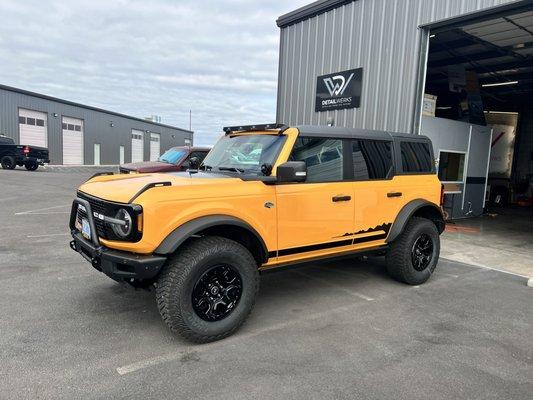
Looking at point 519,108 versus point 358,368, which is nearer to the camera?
point 358,368

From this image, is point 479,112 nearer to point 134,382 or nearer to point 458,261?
point 458,261

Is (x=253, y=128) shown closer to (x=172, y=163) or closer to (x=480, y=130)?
(x=172, y=163)

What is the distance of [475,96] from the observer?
11.6m

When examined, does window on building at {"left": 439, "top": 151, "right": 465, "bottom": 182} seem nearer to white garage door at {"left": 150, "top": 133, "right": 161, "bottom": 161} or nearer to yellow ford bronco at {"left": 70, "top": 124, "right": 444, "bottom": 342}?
yellow ford bronco at {"left": 70, "top": 124, "right": 444, "bottom": 342}

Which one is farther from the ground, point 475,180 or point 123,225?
point 475,180

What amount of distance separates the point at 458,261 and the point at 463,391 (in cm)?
417

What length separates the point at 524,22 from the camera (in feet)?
29.5

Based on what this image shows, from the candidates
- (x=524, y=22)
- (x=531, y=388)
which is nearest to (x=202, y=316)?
(x=531, y=388)

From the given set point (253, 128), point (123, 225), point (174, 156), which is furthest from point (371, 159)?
point (174, 156)

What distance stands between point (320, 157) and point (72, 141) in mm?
34969

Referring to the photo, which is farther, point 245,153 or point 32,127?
point 32,127

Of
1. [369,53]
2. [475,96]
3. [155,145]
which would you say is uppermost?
[369,53]

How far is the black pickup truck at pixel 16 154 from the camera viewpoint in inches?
888

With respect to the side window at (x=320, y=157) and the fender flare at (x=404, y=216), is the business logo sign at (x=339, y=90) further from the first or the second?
the side window at (x=320, y=157)
